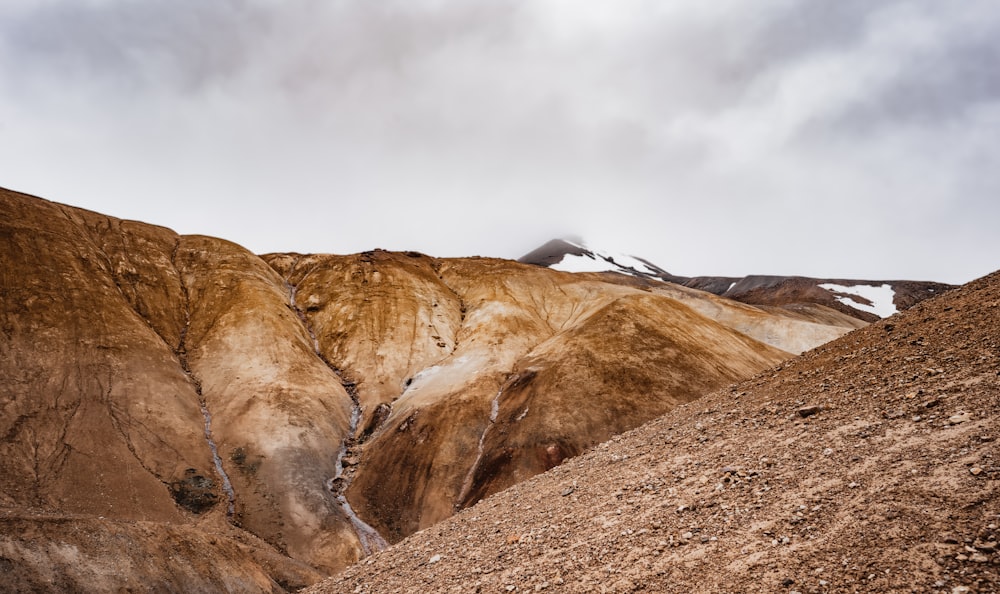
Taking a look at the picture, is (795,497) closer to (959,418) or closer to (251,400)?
(959,418)

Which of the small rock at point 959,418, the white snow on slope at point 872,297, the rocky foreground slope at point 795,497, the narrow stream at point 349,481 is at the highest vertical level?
the white snow on slope at point 872,297

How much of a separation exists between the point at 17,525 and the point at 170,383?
1160 inches

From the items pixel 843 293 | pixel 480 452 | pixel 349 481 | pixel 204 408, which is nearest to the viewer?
pixel 480 452

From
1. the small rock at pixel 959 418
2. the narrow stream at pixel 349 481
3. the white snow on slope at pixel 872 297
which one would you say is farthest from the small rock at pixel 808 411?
the white snow on slope at pixel 872 297

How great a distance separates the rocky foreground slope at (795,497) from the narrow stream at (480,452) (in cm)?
2484

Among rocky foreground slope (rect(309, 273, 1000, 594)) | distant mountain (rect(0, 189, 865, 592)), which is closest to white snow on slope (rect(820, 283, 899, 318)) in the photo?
distant mountain (rect(0, 189, 865, 592))

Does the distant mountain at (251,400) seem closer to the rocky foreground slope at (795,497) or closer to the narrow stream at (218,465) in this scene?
the narrow stream at (218,465)

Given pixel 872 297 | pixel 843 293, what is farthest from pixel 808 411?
pixel 872 297

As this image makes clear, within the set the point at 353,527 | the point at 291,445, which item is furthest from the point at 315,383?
the point at 353,527

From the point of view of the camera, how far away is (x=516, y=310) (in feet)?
220

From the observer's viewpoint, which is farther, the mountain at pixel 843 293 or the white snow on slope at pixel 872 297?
the white snow on slope at pixel 872 297

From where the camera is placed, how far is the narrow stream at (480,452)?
39.0 meters

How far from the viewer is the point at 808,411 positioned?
11453 mm

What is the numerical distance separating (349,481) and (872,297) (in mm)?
146546
